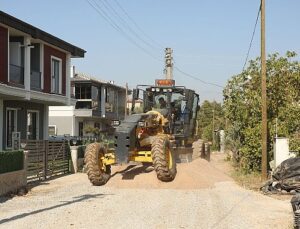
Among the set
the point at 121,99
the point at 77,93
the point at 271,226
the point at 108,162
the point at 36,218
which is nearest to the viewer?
the point at 271,226

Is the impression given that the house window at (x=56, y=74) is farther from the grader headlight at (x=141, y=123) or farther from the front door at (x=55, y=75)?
the grader headlight at (x=141, y=123)

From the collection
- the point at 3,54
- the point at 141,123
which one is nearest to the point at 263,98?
the point at 141,123

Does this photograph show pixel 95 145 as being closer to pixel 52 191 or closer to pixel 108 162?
pixel 108 162

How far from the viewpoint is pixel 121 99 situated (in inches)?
2494

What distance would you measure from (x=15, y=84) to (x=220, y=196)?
12889mm

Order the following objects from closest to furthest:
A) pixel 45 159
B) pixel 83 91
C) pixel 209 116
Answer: pixel 45 159 → pixel 83 91 → pixel 209 116

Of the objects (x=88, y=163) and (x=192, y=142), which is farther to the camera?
(x=192, y=142)

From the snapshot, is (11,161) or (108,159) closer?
(11,161)

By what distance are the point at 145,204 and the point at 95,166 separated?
3.92 meters

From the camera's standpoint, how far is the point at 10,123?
25.5m

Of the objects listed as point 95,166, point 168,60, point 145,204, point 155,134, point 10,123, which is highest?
point 168,60

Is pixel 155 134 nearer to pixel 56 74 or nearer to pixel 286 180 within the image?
pixel 286 180

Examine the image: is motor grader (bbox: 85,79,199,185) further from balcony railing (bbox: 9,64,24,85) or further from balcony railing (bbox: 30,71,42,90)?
balcony railing (bbox: 30,71,42,90)

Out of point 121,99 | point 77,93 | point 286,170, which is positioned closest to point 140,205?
point 286,170
